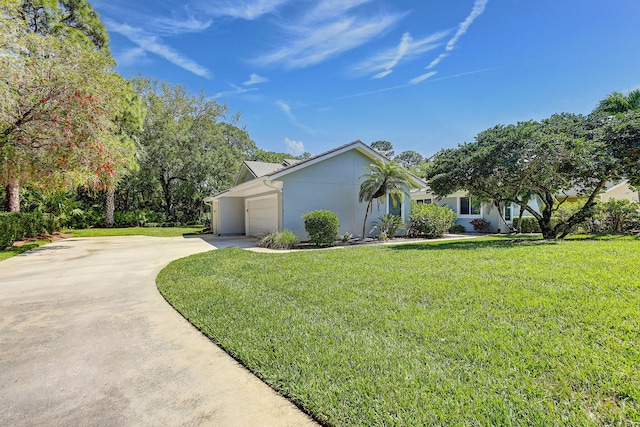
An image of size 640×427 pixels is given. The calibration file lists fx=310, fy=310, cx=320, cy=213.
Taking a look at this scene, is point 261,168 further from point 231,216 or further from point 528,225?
point 528,225

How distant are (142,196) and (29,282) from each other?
90.6 ft

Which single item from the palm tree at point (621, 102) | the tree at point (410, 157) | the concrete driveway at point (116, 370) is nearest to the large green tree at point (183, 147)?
the concrete driveway at point (116, 370)

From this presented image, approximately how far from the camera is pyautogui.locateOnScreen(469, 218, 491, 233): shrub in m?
19.5

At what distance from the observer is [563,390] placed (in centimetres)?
252

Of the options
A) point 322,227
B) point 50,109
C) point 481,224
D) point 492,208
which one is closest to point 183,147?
point 50,109

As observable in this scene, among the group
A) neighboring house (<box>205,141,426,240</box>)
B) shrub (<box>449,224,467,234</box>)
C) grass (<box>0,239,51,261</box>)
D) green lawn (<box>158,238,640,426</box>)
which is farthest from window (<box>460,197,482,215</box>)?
grass (<box>0,239,51,261</box>)

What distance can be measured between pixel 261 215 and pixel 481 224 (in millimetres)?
13683

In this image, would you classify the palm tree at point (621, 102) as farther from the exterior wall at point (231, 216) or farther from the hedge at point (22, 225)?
the hedge at point (22, 225)

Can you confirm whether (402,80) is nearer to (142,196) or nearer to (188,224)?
(188,224)

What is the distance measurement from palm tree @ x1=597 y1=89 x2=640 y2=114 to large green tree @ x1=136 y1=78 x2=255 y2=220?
2734 centimetres

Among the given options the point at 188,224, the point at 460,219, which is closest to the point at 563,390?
the point at 460,219

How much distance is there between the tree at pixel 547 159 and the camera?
10.4 m

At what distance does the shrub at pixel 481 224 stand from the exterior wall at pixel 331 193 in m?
7.24

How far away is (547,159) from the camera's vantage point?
10.4 meters
